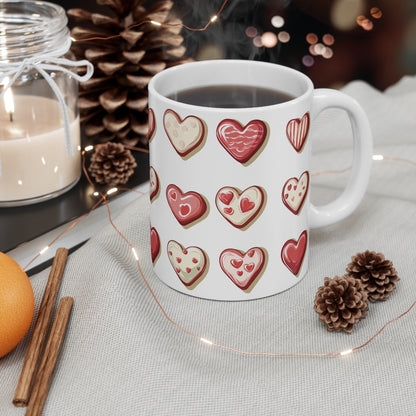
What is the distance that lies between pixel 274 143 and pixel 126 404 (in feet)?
0.81

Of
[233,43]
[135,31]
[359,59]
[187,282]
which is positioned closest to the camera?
[187,282]

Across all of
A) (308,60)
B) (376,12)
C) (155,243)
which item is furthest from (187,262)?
(376,12)

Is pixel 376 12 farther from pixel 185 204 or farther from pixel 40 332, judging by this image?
pixel 40 332

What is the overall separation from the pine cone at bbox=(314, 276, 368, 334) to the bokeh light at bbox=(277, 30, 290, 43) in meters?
0.67

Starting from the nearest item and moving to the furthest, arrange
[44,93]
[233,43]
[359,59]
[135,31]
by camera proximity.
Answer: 1. [44,93]
2. [135,31]
3. [233,43]
4. [359,59]

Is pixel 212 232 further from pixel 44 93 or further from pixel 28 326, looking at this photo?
pixel 44 93

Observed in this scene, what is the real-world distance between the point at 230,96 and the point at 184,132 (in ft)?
0.37

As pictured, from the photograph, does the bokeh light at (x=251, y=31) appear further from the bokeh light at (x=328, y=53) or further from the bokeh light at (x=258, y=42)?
the bokeh light at (x=328, y=53)

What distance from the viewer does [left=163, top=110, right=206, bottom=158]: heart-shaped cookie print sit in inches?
21.0

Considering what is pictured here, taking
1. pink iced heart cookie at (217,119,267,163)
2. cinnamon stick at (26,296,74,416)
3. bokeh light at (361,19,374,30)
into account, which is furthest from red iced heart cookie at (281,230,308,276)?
bokeh light at (361,19,374,30)

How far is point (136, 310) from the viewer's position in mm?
573

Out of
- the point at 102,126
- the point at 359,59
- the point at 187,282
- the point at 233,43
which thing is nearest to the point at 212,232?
the point at 187,282

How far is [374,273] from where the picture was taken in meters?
0.61

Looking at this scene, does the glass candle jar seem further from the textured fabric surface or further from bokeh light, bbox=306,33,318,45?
bokeh light, bbox=306,33,318,45
